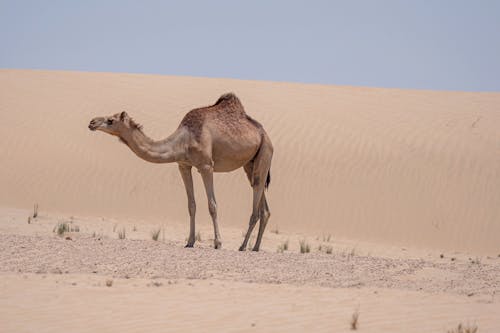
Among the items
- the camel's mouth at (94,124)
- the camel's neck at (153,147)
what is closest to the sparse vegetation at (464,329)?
the camel's neck at (153,147)

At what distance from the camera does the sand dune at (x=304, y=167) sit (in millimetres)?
19484

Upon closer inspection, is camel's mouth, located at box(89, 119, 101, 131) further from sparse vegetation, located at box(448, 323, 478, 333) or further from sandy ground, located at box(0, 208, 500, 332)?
sparse vegetation, located at box(448, 323, 478, 333)

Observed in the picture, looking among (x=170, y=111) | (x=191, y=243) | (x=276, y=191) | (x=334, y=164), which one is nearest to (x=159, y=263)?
(x=191, y=243)

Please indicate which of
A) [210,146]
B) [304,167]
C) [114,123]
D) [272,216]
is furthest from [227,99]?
[304,167]

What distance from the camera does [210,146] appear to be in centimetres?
1186

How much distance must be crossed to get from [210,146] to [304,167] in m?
10.7

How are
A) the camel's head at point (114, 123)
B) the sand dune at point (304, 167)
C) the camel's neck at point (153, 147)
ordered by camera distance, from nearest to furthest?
the camel's head at point (114, 123)
the camel's neck at point (153, 147)
the sand dune at point (304, 167)

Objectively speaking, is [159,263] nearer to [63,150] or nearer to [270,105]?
[63,150]

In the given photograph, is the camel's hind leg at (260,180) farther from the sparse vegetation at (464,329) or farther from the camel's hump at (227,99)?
the sparse vegetation at (464,329)

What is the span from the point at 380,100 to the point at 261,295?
77.0 ft

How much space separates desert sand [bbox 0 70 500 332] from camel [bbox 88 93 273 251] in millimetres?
1025

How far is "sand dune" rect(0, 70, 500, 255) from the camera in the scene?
19.5m

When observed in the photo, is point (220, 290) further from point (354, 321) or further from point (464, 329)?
point (464, 329)

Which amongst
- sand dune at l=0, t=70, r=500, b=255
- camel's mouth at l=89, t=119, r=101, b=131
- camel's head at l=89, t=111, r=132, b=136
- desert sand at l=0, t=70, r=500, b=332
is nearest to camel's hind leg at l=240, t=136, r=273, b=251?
desert sand at l=0, t=70, r=500, b=332
